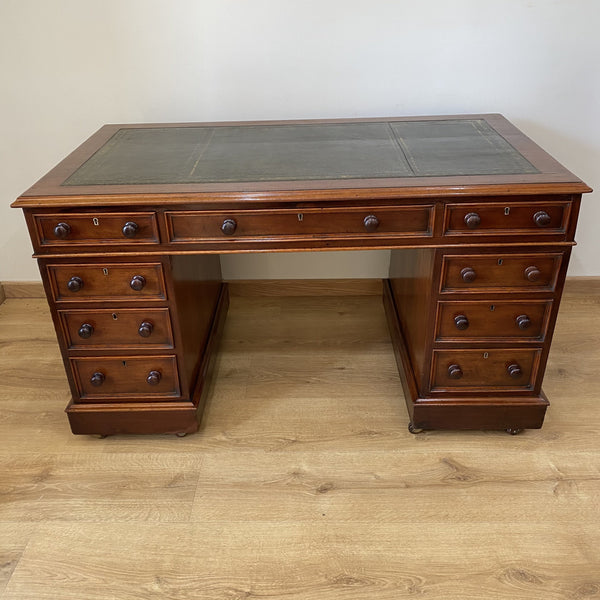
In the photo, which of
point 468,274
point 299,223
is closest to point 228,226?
point 299,223

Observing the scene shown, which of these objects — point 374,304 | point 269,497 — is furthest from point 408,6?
point 269,497

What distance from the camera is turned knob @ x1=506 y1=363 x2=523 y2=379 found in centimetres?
163

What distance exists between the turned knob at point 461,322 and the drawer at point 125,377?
0.80 meters

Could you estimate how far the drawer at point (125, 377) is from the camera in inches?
64.4

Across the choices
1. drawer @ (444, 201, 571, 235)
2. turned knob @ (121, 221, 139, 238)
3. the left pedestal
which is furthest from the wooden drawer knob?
turned knob @ (121, 221, 139, 238)

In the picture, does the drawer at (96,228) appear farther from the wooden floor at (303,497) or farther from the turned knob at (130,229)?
the wooden floor at (303,497)

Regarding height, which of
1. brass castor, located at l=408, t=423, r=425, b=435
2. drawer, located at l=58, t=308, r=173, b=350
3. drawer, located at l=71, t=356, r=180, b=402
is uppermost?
drawer, located at l=58, t=308, r=173, b=350

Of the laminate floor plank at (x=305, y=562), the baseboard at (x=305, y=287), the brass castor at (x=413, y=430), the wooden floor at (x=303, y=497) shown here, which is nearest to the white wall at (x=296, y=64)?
the baseboard at (x=305, y=287)

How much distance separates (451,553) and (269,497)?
48cm

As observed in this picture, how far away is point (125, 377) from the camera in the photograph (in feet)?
5.46

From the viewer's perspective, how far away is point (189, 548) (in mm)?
1408

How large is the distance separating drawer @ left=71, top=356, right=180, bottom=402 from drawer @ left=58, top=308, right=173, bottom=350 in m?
0.05

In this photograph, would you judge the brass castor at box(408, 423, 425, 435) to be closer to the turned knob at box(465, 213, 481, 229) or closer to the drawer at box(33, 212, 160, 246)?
the turned knob at box(465, 213, 481, 229)

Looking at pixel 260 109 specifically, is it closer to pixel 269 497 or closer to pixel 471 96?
pixel 471 96
